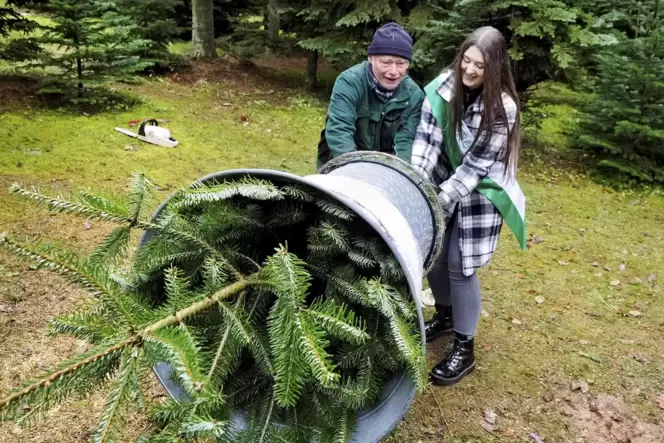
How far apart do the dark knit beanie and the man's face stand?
0.09 ft

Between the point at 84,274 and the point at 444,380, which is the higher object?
the point at 84,274

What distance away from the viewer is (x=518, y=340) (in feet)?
12.5

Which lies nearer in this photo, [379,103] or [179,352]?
[179,352]

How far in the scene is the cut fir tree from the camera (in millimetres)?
1280

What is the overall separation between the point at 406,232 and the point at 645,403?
2362mm

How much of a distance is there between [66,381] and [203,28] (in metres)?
9.99

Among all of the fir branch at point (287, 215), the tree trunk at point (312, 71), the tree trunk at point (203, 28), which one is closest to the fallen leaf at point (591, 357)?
the fir branch at point (287, 215)

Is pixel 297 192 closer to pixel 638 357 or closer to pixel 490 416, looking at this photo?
pixel 490 416

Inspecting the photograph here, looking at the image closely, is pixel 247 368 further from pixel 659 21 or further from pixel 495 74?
pixel 659 21

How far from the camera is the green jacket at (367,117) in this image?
2877 mm

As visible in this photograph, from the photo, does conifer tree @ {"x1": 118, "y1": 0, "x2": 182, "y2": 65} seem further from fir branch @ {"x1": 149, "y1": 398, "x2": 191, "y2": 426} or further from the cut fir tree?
fir branch @ {"x1": 149, "y1": 398, "x2": 191, "y2": 426}

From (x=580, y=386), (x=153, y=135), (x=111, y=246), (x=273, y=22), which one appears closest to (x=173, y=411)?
(x=111, y=246)

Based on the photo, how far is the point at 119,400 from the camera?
4.07ft

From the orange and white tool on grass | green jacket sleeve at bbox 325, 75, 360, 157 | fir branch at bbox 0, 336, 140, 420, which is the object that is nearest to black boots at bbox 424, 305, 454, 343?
green jacket sleeve at bbox 325, 75, 360, 157
